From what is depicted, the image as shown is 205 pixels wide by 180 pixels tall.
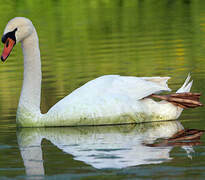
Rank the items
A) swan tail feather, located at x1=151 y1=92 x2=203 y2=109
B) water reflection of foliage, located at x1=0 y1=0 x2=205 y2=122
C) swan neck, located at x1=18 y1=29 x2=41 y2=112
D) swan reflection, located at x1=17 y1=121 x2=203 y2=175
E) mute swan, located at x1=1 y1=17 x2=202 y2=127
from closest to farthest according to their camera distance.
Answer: swan reflection, located at x1=17 y1=121 x2=203 y2=175 → mute swan, located at x1=1 y1=17 x2=202 y2=127 → swan tail feather, located at x1=151 y1=92 x2=203 y2=109 → swan neck, located at x1=18 y1=29 x2=41 y2=112 → water reflection of foliage, located at x1=0 y1=0 x2=205 y2=122

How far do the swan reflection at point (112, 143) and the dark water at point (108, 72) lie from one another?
0.04 ft

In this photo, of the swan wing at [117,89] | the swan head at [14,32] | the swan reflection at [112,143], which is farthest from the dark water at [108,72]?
the swan head at [14,32]

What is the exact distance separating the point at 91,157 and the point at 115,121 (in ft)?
6.89

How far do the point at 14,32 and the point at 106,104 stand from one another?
1742mm

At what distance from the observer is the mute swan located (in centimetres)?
988

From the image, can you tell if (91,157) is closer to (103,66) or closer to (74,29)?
(103,66)

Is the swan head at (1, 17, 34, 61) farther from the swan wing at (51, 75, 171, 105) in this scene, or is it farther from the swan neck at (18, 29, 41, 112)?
the swan wing at (51, 75, 171, 105)

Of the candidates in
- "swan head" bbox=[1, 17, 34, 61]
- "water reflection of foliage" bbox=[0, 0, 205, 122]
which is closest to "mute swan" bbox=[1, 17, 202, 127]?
"swan head" bbox=[1, 17, 34, 61]

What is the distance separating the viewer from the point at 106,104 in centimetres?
984

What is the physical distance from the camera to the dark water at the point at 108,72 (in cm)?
745

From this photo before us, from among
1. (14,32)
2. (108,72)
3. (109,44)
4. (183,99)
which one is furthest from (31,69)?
(109,44)

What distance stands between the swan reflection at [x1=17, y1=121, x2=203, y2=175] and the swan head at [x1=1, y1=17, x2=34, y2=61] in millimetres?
1200

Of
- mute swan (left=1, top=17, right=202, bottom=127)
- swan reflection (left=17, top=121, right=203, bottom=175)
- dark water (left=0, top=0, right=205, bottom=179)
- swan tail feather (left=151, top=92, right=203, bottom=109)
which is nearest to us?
dark water (left=0, top=0, right=205, bottom=179)

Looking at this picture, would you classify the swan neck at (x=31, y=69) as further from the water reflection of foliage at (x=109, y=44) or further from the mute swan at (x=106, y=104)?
the water reflection of foliage at (x=109, y=44)
